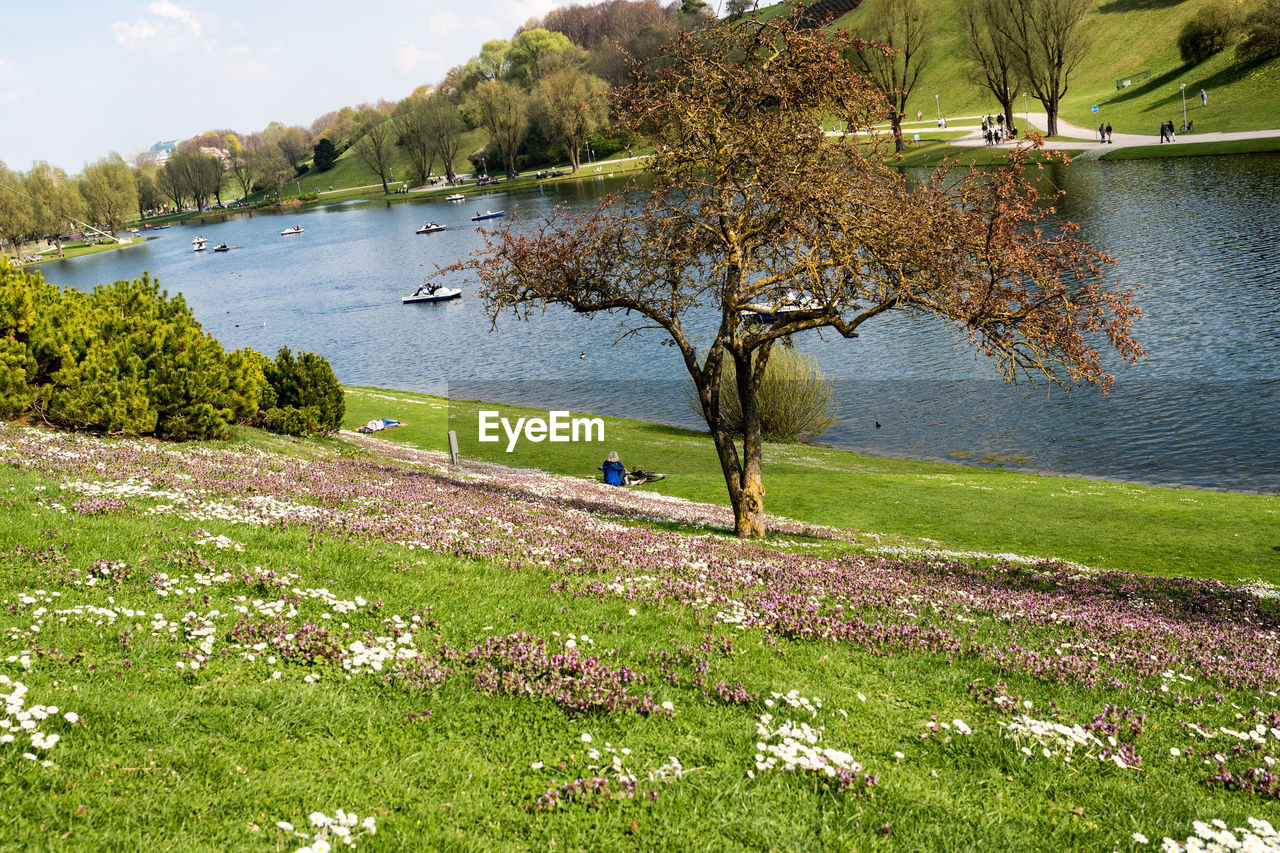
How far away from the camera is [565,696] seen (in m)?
9.90

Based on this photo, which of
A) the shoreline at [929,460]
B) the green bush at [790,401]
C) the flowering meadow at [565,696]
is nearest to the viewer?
the flowering meadow at [565,696]

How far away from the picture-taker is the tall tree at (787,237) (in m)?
19.4

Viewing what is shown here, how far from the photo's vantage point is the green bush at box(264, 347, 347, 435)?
109ft

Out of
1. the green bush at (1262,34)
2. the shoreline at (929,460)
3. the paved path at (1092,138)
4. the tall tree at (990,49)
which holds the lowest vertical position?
the shoreline at (929,460)

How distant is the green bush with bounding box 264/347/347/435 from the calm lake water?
1190cm

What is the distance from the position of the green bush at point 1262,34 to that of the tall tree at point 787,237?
113325mm

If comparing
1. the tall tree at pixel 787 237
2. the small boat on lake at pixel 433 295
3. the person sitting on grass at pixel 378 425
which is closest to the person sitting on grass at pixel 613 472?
the tall tree at pixel 787 237

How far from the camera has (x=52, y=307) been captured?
2539cm

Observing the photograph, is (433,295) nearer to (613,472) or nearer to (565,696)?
(613,472)

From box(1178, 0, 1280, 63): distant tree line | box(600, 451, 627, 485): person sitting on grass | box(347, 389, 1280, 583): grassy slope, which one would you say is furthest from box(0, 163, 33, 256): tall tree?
box(1178, 0, 1280, 63): distant tree line

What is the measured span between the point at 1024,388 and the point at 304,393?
37.0 m

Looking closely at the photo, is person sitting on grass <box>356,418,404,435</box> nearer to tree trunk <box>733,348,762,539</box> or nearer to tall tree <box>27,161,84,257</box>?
tree trunk <box>733,348,762,539</box>

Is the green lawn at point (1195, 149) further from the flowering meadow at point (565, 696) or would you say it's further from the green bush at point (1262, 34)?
the flowering meadow at point (565, 696)

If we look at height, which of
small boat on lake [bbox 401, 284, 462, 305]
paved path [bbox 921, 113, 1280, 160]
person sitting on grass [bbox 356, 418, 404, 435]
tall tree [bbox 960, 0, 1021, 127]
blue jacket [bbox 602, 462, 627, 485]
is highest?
tall tree [bbox 960, 0, 1021, 127]
